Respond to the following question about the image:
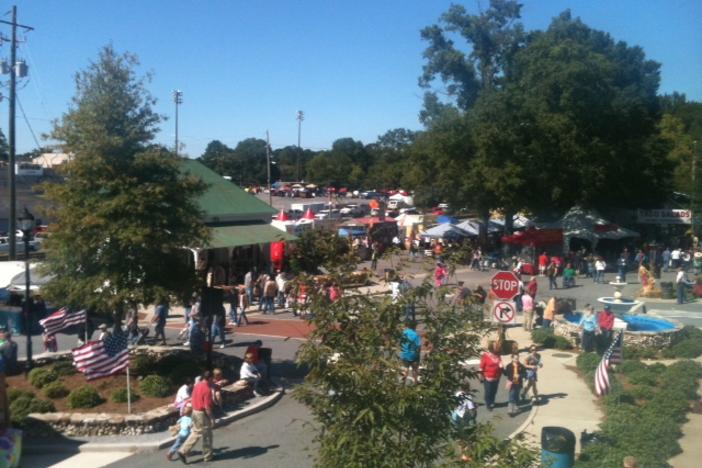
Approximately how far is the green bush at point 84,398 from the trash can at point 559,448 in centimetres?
903

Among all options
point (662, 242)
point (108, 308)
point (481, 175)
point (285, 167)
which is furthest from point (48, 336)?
point (285, 167)

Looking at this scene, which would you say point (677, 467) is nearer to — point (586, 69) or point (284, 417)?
point (284, 417)

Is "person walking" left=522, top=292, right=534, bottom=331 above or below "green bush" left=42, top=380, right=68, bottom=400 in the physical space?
above

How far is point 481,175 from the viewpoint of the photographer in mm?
42844

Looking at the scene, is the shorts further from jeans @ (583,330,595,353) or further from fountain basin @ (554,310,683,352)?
fountain basin @ (554,310,683,352)

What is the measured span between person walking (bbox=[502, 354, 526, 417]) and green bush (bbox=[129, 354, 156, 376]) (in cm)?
807

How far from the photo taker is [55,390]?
1516 centimetres

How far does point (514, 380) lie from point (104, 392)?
851cm

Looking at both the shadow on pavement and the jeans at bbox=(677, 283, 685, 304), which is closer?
the shadow on pavement

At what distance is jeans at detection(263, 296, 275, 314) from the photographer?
28.0 metres

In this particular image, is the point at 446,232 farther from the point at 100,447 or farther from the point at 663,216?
the point at 100,447

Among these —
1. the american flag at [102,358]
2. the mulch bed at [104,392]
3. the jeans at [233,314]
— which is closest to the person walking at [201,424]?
the mulch bed at [104,392]

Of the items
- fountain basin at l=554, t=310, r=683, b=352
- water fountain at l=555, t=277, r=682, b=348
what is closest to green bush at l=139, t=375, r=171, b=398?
fountain basin at l=554, t=310, r=683, b=352

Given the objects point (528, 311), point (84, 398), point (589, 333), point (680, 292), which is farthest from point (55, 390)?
point (680, 292)
